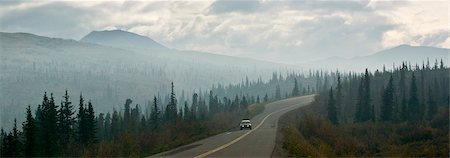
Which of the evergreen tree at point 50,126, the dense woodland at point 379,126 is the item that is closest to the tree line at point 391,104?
the dense woodland at point 379,126

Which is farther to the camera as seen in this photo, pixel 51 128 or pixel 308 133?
pixel 51 128

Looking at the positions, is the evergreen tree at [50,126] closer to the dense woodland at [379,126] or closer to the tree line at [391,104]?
the dense woodland at [379,126]

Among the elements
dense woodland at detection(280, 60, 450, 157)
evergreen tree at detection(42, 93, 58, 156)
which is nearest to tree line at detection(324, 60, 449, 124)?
dense woodland at detection(280, 60, 450, 157)

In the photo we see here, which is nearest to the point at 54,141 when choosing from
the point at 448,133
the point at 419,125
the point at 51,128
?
the point at 51,128

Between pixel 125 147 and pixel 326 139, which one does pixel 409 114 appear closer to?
pixel 326 139

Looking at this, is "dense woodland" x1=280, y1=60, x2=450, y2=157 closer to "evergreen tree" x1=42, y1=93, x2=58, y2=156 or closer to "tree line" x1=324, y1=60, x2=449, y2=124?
"tree line" x1=324, y1=60, x2=449, y2=124

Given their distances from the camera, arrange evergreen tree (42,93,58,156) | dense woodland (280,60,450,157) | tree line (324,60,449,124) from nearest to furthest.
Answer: dense woodland (280,60,450,157) < evergreen tree (42,93,58,156) < tree line (324,60,449,124)

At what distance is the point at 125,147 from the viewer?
30.3m

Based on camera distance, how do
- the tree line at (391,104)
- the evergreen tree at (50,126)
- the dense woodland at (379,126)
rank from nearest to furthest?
the dense woodland at (379,126), the evergreen tree at (50,126), the tree line at (391,104)

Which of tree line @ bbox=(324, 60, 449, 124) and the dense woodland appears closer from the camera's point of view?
the dense woodland

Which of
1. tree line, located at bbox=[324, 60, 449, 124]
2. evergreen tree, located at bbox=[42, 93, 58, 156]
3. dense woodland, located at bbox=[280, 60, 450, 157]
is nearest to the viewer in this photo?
dense woodland, located at bbox=[280, 60, 450, 157]

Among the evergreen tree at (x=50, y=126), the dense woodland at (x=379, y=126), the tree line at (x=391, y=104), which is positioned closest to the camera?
the dense woodland at (x=379, y=126)

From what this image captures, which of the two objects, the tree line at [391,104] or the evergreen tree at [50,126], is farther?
the tree line at [391,104]

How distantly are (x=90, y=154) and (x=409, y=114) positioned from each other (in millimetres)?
90208
